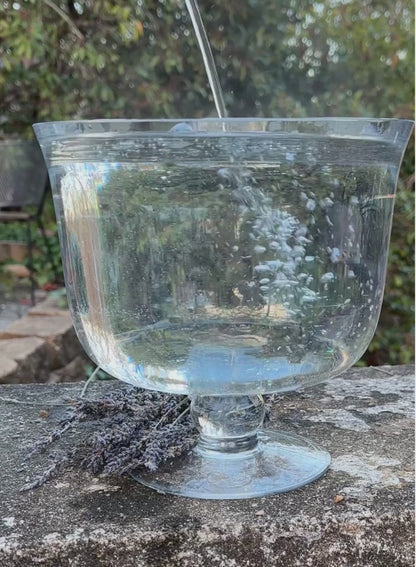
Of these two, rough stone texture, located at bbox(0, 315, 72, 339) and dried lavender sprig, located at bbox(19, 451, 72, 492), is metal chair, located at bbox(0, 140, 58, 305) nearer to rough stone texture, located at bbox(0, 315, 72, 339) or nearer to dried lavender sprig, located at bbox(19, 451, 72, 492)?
rough stone texture, located at bbox(0, 315, 72, 339)

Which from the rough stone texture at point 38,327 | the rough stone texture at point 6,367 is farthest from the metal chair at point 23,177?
the rough stone texture at point 6,367

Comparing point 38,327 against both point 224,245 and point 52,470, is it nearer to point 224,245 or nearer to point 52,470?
point 52,470

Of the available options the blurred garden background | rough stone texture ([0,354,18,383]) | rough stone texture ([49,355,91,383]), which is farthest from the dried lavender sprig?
the blurred garden background

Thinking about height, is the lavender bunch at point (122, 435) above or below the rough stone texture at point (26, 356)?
above

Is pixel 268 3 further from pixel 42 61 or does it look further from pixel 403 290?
pixel 403 290

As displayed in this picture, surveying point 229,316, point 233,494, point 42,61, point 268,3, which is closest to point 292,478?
point 233,494

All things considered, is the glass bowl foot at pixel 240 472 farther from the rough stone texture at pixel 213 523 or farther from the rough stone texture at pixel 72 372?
the rough stone texture at pixel 72 372
